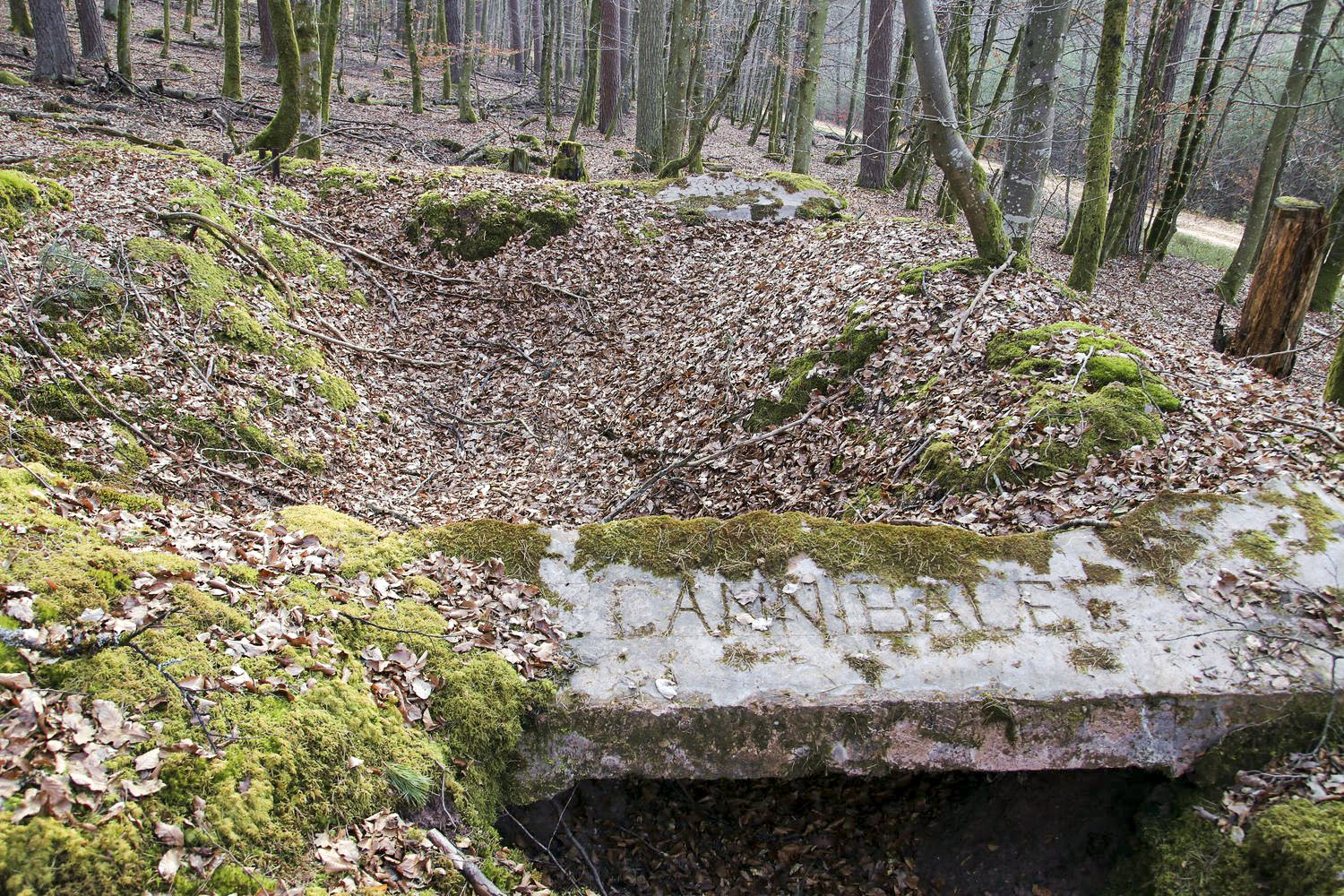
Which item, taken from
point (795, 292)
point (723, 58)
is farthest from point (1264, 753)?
point (723, 58)

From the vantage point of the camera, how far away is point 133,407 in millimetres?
5586

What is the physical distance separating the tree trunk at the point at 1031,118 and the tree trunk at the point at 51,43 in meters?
15.9

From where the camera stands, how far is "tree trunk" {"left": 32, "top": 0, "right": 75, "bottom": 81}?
1341 centimetres

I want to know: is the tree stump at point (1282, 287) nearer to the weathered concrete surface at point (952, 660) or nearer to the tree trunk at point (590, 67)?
the weathered concrete surface at point (952, 660)

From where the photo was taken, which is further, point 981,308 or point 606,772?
point 981,308

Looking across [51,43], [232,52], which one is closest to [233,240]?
[232,52]

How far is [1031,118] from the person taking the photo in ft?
32.1

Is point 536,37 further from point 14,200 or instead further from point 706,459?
point 706,459

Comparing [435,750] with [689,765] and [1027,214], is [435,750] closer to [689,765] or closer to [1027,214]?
[689,765]

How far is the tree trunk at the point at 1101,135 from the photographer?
7.42 metres

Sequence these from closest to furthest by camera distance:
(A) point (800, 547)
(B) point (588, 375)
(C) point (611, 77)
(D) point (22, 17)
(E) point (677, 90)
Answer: (A) point (800, 547) → (B) point (588, 375) → (E) point (677, 90) → (D) point (22, 17) → (C) point (611, 77)

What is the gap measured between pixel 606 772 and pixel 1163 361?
17.2 feet

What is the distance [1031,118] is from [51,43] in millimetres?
16433

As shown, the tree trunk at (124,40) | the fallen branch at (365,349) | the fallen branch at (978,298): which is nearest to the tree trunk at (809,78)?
the fallen branch at (978,298)
